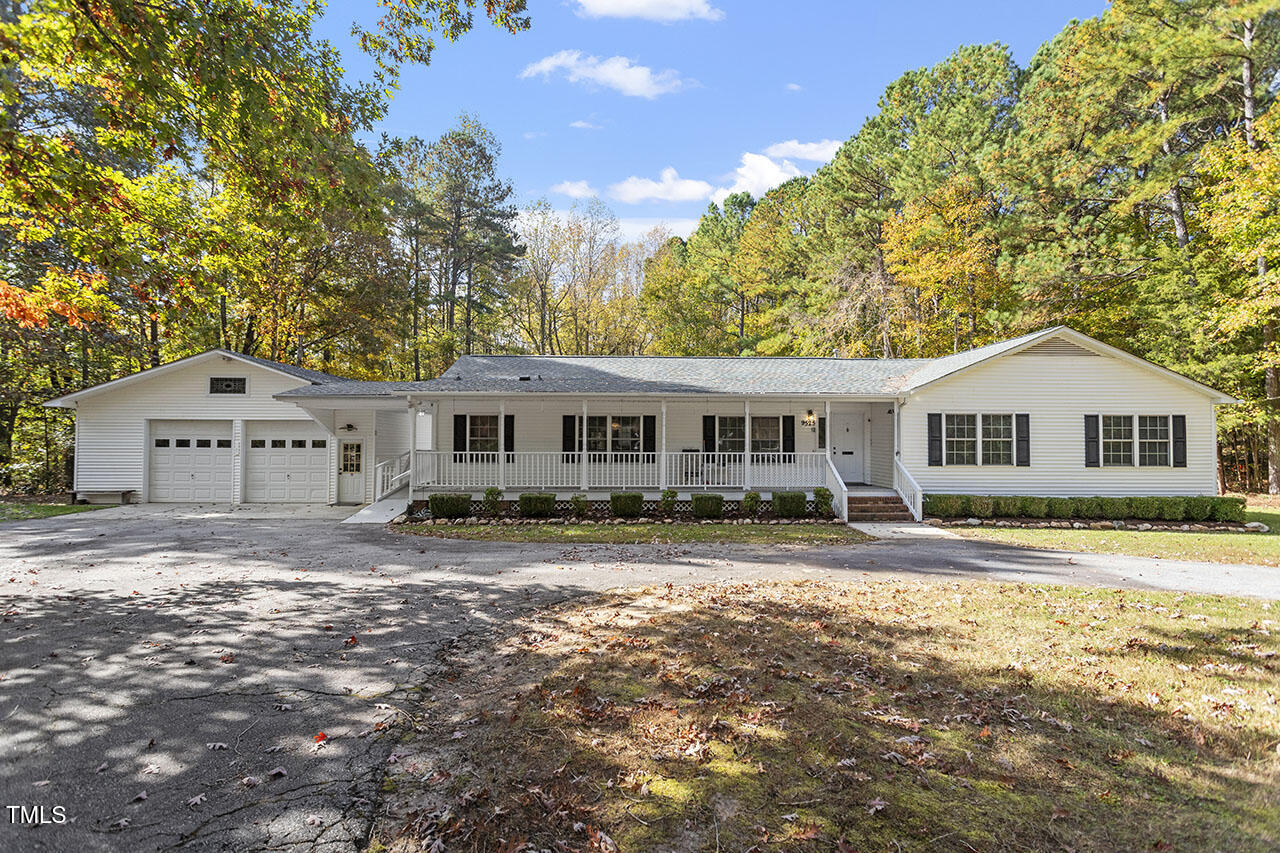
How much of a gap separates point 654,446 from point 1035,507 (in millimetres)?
9925

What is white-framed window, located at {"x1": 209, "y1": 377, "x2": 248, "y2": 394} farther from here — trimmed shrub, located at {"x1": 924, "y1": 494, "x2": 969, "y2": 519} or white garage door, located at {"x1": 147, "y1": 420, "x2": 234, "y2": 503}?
trimmed shrub, located at {"x1": 924, "y1": 494, "x2": 969, "y2": 519}

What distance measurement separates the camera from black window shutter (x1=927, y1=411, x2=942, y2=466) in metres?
15.4

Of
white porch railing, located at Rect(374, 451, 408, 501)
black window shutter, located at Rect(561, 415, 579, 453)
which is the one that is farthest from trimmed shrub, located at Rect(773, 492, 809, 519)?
white porch railing, located at Rect(374, 451, 408, 501)

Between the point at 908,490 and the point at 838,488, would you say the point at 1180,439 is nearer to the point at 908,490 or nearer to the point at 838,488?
the point at 908,490

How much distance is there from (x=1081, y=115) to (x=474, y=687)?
26.4 meters

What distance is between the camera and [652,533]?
12.5 metres

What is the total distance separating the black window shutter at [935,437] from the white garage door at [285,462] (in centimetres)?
1756

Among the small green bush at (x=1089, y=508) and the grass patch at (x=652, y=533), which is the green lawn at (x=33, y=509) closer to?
the grass patch at (x=652, y=533)

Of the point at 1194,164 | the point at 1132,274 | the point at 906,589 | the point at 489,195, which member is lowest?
the point at 906,589

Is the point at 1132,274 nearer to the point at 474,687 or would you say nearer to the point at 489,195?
the point at 474,687

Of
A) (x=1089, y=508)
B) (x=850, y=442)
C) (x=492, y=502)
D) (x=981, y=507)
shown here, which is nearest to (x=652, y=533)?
(x=492, y=502)

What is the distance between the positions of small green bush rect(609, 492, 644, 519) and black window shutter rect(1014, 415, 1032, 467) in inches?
404

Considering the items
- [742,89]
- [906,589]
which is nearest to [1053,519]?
[906,589]

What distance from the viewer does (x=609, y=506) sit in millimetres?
14773
